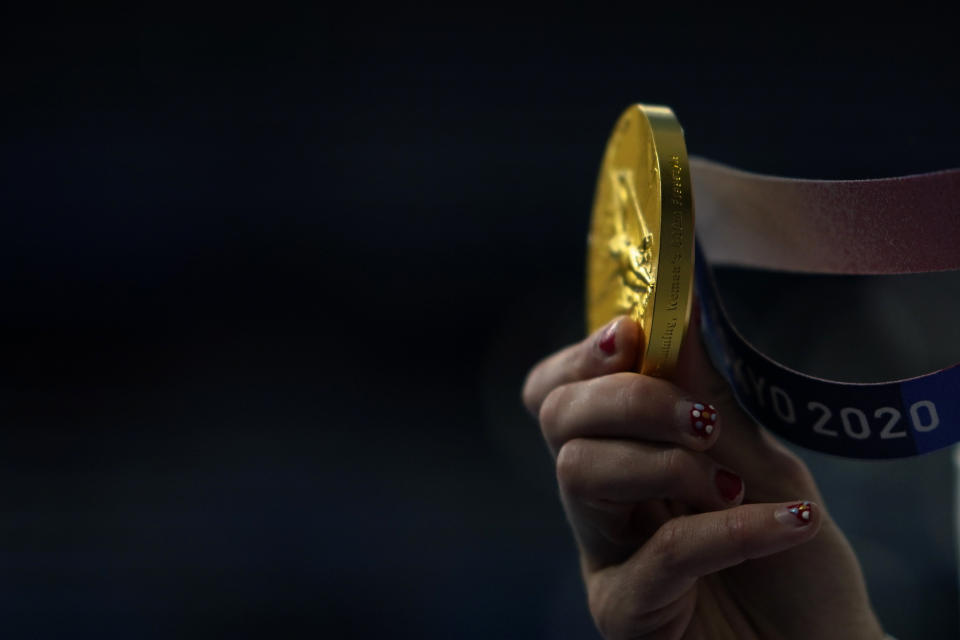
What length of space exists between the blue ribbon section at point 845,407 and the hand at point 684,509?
6 centimetres

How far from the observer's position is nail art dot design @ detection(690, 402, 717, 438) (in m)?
0.82

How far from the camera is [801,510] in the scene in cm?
79

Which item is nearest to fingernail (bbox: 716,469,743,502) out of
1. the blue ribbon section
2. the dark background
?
the blue ribbon section

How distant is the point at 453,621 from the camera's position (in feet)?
17.8

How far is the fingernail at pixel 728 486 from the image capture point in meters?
0.84

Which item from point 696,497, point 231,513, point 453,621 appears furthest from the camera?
point 231,513

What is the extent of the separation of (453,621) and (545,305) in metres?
2.90

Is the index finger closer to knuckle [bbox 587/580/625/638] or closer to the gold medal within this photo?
the gold medal

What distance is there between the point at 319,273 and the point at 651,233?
6951 millimetres

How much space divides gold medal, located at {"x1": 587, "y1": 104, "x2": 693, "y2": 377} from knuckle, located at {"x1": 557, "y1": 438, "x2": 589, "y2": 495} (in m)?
0.11

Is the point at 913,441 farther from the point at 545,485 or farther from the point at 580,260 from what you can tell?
the point at 580,260

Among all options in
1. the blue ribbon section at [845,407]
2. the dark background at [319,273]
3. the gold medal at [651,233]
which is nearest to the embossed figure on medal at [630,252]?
the gold medal at [651,233]

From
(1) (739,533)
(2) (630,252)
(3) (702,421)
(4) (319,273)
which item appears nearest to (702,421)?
(3) (702,421)

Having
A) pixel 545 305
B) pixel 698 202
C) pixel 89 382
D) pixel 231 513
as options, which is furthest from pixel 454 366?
pixel 698 202
